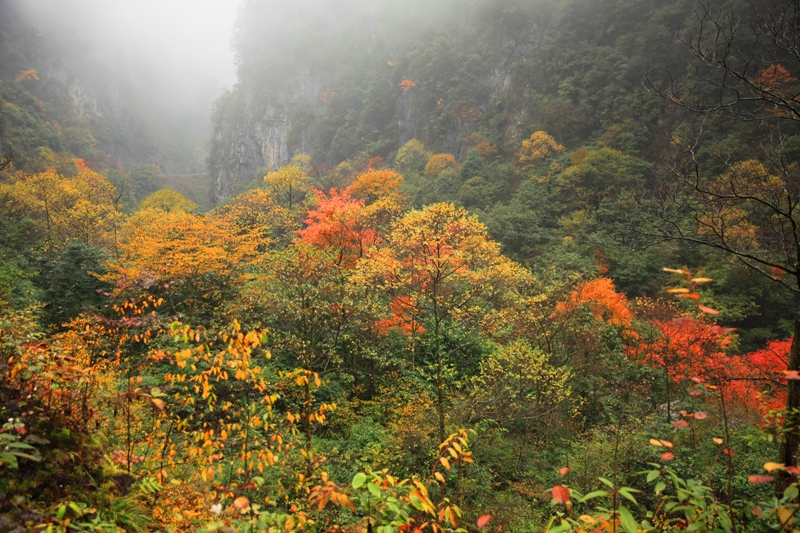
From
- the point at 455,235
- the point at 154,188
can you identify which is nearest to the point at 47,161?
the point at 154,188

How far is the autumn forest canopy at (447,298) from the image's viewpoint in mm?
3289

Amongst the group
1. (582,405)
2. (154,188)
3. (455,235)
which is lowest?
(582,405)

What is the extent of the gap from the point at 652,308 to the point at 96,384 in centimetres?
2126

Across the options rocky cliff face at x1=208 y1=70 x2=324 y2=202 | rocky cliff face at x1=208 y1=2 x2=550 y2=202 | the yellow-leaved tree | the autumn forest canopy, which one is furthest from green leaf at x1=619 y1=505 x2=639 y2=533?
rocky cliff face at x1=208 y1=70 x2=324 y2=202

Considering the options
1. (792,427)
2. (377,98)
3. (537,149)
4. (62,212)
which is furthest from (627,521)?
(377,98)

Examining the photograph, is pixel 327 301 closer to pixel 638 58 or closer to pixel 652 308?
pixel 652 308

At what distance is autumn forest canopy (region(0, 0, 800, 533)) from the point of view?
3289mm

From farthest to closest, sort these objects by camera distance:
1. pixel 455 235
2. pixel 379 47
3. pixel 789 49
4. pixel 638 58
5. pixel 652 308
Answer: pixel 379 47 < pixel 638 58 < pixel 652 308 < pixel 455 235 < pixel 789 49

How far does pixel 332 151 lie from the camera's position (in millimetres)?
57594

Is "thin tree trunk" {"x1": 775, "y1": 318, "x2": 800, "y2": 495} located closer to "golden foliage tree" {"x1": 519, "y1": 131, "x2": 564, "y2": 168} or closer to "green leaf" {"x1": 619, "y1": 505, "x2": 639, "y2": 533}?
"green leaf" {"x1": 619, "y1": 505, "x2": 639, "y2": 533}

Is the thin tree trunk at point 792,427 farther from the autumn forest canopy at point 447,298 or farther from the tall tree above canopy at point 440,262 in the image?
the tall tree above canopy at point 440,262

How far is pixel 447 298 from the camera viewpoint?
1073 cm

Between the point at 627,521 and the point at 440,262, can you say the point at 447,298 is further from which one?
the point at 627,521

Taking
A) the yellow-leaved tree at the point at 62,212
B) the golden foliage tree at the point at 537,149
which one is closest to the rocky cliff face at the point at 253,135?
the yellow-leaved tree at the point at 62,212
